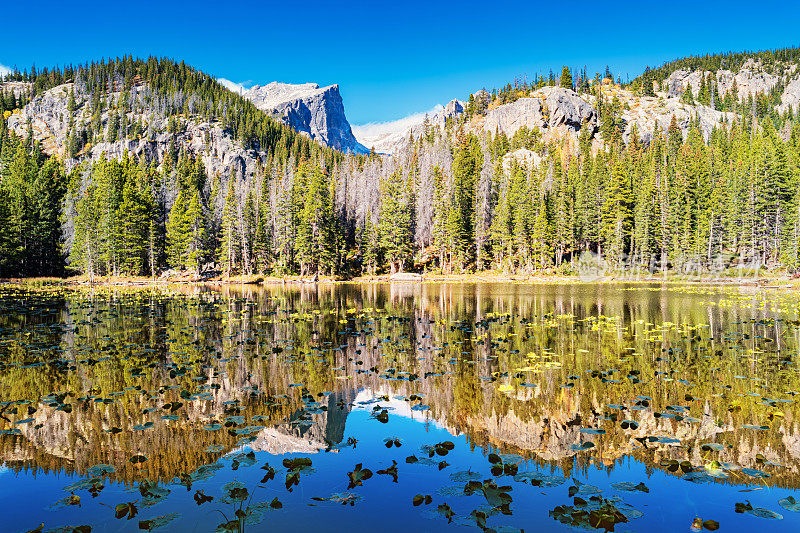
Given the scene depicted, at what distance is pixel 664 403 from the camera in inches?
320

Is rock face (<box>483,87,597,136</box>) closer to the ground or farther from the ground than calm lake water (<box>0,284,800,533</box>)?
farther from the ground

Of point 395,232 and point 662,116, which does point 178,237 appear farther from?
point 662,116

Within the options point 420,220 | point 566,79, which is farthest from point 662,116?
point 420,220

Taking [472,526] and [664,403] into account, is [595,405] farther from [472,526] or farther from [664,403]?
[472,526]

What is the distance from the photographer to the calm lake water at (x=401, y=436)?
477 centimetres

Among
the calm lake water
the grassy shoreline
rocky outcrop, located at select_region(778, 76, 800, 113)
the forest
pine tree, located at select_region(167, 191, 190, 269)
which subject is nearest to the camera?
the calm lake water

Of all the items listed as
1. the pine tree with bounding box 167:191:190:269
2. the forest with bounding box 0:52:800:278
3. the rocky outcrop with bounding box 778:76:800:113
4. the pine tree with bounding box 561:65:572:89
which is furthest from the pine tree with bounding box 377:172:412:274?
the rocky outcrop with bounding box 778:76:800:113

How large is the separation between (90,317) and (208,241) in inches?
2230

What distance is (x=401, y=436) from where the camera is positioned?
722 cm

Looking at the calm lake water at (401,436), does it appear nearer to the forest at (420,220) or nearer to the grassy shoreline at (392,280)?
the grassy shoreline at (392,280)

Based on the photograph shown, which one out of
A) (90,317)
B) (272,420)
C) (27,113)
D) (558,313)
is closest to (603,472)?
(272,420)

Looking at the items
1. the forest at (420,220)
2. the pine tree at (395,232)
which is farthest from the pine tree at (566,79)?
the pine tree at (395,232)

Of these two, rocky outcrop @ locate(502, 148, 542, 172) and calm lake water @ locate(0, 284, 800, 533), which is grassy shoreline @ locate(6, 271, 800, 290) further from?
calm lake water @ locate(0, 284, 800, 533)

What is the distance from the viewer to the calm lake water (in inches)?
188
